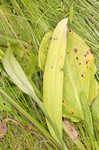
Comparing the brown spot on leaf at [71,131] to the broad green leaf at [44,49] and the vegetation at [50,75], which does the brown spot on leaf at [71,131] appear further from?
the broad green leaf at [44,49]

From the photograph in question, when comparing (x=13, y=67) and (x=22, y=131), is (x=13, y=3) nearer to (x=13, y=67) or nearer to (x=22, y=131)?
(x=13, y=67)

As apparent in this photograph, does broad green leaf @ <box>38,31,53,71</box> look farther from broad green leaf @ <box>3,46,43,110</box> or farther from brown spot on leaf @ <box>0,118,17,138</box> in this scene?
brown spot on leaf @ <box>0,118,17,138</box>

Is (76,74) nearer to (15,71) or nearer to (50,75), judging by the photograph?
(50,75)

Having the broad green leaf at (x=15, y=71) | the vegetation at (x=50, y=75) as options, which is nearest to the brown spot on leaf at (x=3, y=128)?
the vegetation at (x=50, y=75)

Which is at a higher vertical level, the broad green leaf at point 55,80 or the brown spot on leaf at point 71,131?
the broad green leaf at point 55,80

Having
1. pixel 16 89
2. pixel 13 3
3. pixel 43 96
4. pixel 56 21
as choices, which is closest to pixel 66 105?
pixel 43 96

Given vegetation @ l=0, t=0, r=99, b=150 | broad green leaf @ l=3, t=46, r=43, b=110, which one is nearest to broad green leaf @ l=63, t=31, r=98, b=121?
vegetation @ l=0, t=0, r=99, b=150
